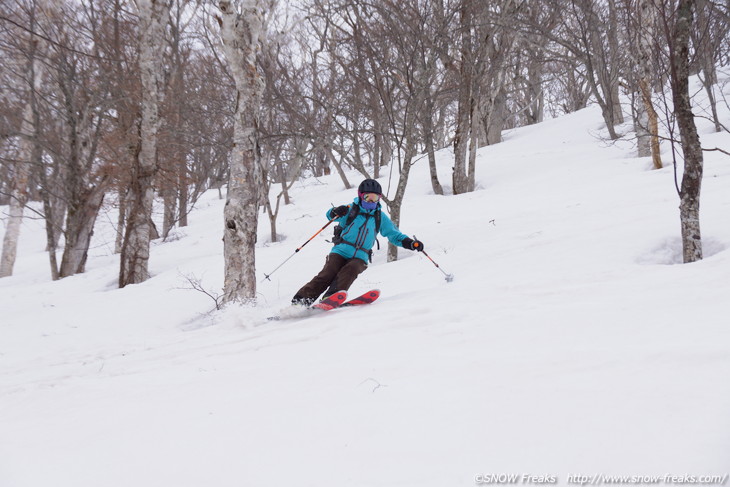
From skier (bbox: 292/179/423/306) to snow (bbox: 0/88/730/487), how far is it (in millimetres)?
597

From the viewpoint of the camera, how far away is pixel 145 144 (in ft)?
29.9

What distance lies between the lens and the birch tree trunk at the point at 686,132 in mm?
4078

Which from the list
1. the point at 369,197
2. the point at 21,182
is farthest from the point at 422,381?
the point at 21,182

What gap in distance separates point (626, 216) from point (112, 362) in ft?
22.7

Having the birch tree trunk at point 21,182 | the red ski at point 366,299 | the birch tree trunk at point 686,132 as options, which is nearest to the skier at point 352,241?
the red ski at point 366,299

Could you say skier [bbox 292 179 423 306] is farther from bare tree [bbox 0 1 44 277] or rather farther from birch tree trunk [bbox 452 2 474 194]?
bare tree [bbox 0 1 44 277]

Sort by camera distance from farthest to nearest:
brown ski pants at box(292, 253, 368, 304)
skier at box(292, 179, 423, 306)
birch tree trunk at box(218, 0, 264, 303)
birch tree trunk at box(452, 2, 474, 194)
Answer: birch tree trunk at box(452, 2, 474, 194)
birch tree trunk at box(218, 0, 264, 303)
skier at box(292, 179, 423, 306)
brown ski pants at box(292, 253, 368, 304)

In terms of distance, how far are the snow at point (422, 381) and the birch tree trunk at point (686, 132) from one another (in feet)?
1.62

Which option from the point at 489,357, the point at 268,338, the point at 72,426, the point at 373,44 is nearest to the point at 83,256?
the point at 373,44

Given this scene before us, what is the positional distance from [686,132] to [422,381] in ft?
12.3

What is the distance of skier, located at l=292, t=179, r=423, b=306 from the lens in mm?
5242

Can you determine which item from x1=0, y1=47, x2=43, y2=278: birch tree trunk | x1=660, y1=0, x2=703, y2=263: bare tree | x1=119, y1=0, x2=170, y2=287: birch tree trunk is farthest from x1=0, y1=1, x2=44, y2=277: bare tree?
x1=660, y1=0, x2=703, y2=263: bare tree

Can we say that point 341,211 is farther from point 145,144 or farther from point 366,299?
point 145,144

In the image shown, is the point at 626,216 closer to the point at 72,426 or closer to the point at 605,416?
the point at 605,416
